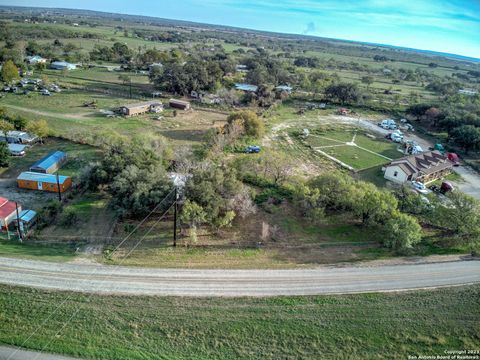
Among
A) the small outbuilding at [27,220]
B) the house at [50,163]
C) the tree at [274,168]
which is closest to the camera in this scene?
the small outbuilding at [27,220]

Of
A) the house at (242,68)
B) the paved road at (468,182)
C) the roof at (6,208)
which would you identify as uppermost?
the house at (242,68)

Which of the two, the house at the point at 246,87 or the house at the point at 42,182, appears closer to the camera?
the house at the point at 42,182

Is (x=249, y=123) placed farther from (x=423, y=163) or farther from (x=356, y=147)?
(x=423, y=163)

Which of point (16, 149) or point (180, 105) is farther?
point (180, 105)

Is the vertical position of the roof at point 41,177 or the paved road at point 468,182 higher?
the paved road at point 468,182

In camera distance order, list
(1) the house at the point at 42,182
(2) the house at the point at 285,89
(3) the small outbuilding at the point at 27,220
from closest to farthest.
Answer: (3) the small outbuilding at the point at 27,220 → (1) the house at the point at 42,182 → (2) the house at the point at 285,89

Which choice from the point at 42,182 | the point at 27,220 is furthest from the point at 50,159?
the point at 27,220

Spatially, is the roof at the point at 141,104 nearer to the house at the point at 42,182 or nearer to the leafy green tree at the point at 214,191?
the house at the point at 42,182

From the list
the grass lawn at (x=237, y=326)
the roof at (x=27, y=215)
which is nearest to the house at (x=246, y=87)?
the roof at (x=27, y=215)
